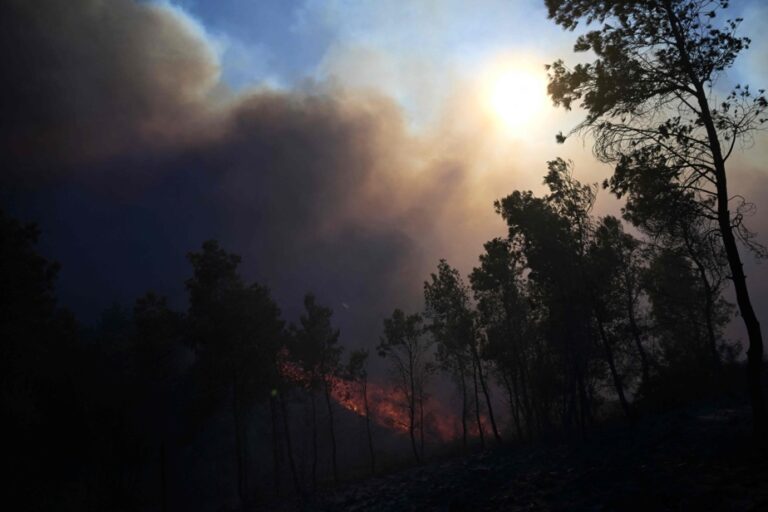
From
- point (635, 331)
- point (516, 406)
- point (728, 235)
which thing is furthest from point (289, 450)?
point (728, 235)

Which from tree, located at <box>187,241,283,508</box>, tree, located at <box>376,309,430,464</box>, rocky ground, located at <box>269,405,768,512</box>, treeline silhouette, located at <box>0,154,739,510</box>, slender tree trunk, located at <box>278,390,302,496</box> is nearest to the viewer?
Answer: rocky ground, located at <box>269,405,768,512</box>

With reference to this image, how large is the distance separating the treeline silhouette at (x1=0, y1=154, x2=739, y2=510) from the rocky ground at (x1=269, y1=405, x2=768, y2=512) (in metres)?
8.95

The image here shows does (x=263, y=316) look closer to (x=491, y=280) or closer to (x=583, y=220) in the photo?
(x=491, y=280)

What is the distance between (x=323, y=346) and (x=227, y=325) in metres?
14.1

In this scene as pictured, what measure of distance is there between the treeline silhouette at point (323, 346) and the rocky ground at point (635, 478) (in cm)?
895

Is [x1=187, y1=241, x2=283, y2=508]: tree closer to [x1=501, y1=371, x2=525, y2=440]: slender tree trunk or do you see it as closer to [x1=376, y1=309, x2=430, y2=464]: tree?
[x1=376, y1=309, x2=430, y2=464]: tree

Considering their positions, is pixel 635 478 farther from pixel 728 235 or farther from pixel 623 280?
pixel 623 280

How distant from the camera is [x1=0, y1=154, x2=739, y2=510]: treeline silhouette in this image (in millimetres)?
29000

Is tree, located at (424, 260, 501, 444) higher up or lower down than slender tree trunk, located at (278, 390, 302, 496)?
higher up

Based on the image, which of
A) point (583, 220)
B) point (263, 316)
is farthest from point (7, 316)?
point (583, 220)

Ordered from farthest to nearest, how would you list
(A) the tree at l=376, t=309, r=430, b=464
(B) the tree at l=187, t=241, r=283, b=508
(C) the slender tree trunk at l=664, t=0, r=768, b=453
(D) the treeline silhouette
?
(A) the tree at l=376, t=309, r=430, b=464 < (B) the tree at l=187, t=241, r=283, b=508 < (D) the treeline silhouette < (C) the slender tree trunk at l=664, t=0, r=768, b=453

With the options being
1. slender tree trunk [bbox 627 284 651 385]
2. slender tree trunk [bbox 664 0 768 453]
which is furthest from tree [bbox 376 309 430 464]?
slender tree trunk [bbox 664 0 768 453]

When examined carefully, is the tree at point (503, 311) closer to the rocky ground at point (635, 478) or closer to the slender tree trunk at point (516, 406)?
the slender tree trunk at point (516, 406)

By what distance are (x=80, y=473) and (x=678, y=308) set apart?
5903cm
